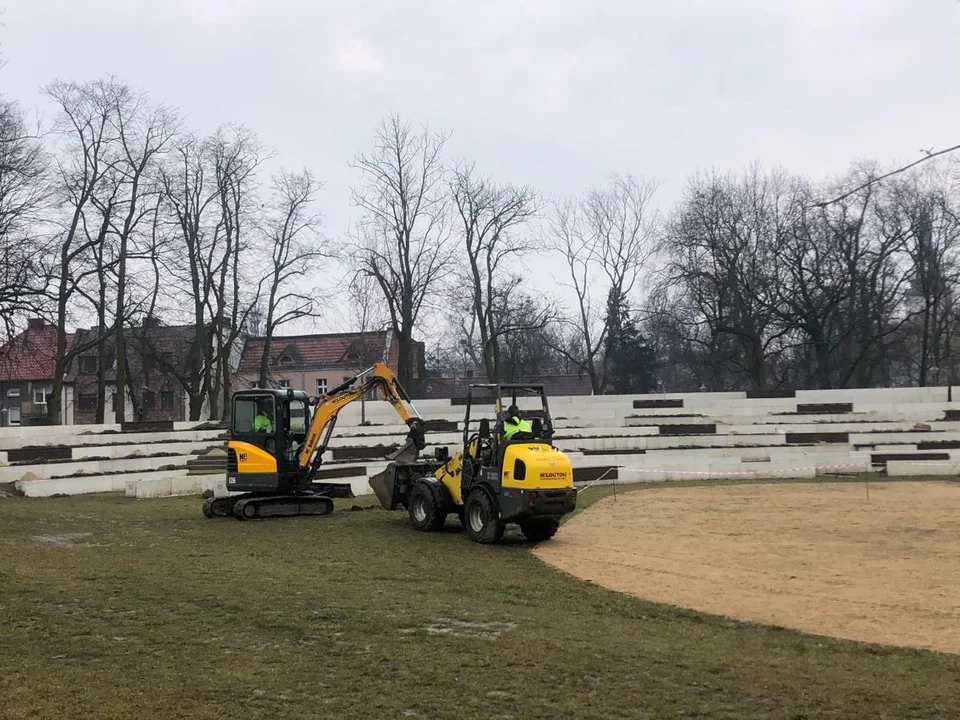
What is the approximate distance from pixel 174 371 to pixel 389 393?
2155 cm

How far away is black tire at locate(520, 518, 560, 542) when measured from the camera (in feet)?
43.4

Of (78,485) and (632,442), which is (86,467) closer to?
(78,485)

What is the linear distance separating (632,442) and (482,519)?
17551 millimetres

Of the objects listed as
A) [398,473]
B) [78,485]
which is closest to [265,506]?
[398,473]

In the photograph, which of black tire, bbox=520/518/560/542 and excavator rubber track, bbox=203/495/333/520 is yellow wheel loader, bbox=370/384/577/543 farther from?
excavator rubber track, bbox=203/495/333/520

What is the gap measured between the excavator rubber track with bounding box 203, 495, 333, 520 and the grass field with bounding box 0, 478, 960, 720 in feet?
15.7

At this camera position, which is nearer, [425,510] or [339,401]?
[425,510]

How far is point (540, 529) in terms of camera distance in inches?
529

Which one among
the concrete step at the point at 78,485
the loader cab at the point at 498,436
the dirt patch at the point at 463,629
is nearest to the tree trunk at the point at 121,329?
the concrete step at the point at 78,485

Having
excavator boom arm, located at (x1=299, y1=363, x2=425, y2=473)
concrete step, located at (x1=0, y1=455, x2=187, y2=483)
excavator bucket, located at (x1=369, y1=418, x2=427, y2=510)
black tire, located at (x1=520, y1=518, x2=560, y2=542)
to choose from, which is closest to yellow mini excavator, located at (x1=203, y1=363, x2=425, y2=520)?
excavator boom arm, located at (x1=299, y1=363, x2=425, y2=473)

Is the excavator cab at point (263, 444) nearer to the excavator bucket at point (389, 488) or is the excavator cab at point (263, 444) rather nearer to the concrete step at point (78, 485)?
the excavator bucket at point (389, 488)

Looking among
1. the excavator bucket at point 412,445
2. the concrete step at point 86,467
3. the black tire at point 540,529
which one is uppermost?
the excavator bucket at point 412,445

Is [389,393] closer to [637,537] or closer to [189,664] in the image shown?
[637,537]

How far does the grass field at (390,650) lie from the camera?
5.07 metres
